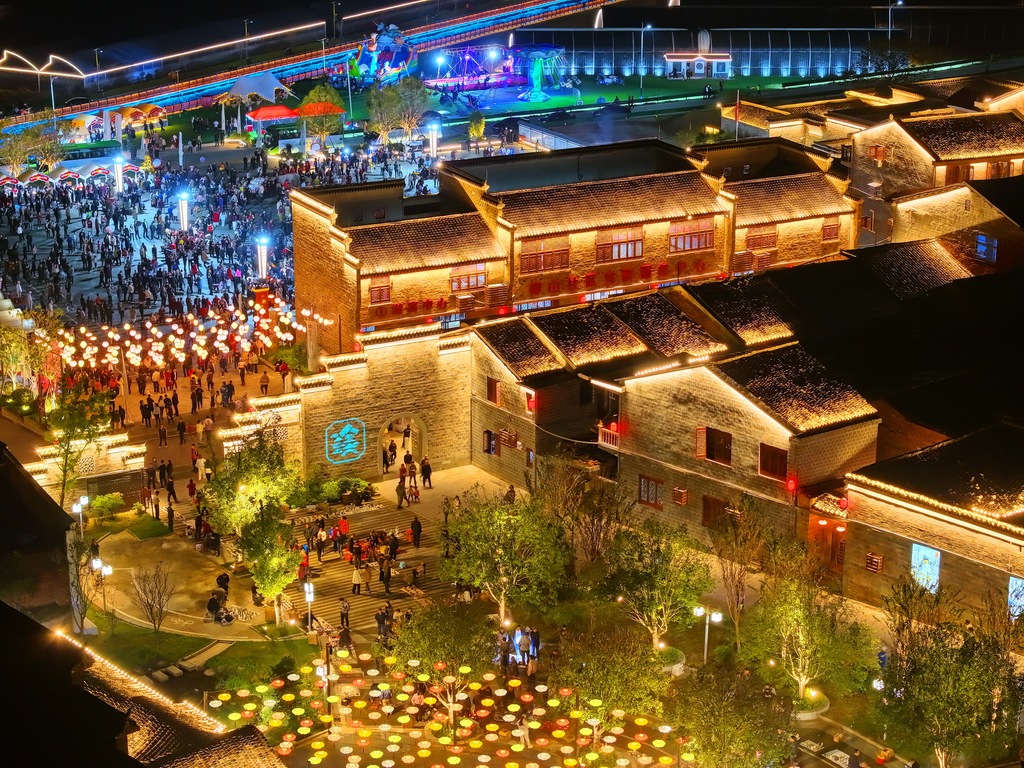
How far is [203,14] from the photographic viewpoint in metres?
152

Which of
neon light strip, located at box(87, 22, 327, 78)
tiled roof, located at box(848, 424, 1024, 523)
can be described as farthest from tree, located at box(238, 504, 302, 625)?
neon light strip, located at box(87, 22, 327, 78)

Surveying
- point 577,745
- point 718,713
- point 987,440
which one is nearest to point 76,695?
point 718,713

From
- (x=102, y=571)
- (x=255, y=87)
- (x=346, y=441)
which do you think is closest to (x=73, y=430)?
(x=102, y=571)

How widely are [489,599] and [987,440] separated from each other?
51.7ft

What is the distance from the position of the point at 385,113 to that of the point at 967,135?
4601 centimetres

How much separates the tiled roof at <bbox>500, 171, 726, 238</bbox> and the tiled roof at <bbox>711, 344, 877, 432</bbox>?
46.9 ft

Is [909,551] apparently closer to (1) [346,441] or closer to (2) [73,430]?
(1) [346,441]

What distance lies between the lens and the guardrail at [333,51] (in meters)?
112

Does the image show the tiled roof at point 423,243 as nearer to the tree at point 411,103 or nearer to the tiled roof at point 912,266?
the tiled roof at point 912,266

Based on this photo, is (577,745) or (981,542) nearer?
(577,745)

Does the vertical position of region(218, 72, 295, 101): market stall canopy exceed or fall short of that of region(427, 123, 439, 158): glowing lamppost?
it exceeds it

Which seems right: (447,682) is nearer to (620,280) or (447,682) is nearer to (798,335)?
(798,335)

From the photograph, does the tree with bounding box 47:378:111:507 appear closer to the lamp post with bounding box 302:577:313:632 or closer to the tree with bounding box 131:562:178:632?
the tree with bounding box 131:562:178:632

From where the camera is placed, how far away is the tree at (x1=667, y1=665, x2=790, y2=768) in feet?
122
